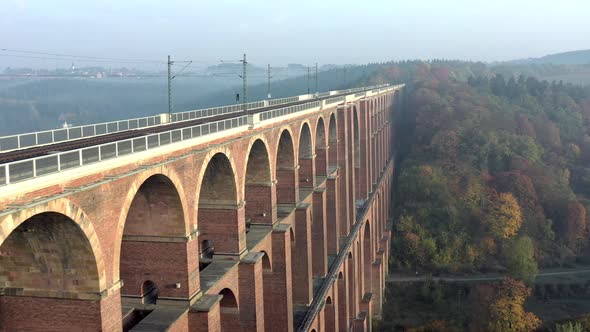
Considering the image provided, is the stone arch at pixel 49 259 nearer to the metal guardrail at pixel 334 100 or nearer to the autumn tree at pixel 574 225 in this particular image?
the metal guardrail at pixel 334 100

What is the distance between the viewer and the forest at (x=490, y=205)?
2299 inches

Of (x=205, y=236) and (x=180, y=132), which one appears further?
(x=205, y=236)

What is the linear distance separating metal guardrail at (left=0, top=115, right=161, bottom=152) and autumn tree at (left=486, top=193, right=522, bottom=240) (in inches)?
1863

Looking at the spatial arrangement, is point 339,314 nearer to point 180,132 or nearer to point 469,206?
point 180,132

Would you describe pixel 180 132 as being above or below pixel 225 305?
above

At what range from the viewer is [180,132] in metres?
19.8

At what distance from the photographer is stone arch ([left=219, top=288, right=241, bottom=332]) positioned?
2416cm

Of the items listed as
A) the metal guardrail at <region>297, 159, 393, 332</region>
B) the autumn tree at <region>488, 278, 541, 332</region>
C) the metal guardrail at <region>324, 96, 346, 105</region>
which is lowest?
the autumn tree at <region>488, 278, 541, 332</region>

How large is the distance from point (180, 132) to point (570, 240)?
Result: 62.4 m

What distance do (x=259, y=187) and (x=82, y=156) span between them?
49.0 ft

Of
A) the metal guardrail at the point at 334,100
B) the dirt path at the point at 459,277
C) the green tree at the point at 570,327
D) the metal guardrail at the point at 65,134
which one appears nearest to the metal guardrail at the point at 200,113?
the metal guardrail at the point at 65,134

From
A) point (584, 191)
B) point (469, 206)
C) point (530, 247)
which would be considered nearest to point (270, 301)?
point (530, 247)

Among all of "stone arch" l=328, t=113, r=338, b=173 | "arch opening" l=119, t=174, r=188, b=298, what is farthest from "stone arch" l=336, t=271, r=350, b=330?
"arch opening" l=119, t=174, r=188, b=298

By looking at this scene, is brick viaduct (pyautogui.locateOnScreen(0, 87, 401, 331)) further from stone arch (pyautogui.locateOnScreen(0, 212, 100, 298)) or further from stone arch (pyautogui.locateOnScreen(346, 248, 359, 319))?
stone arch (pyautogui.locateOnScreen(346, 248, 359, 319))
